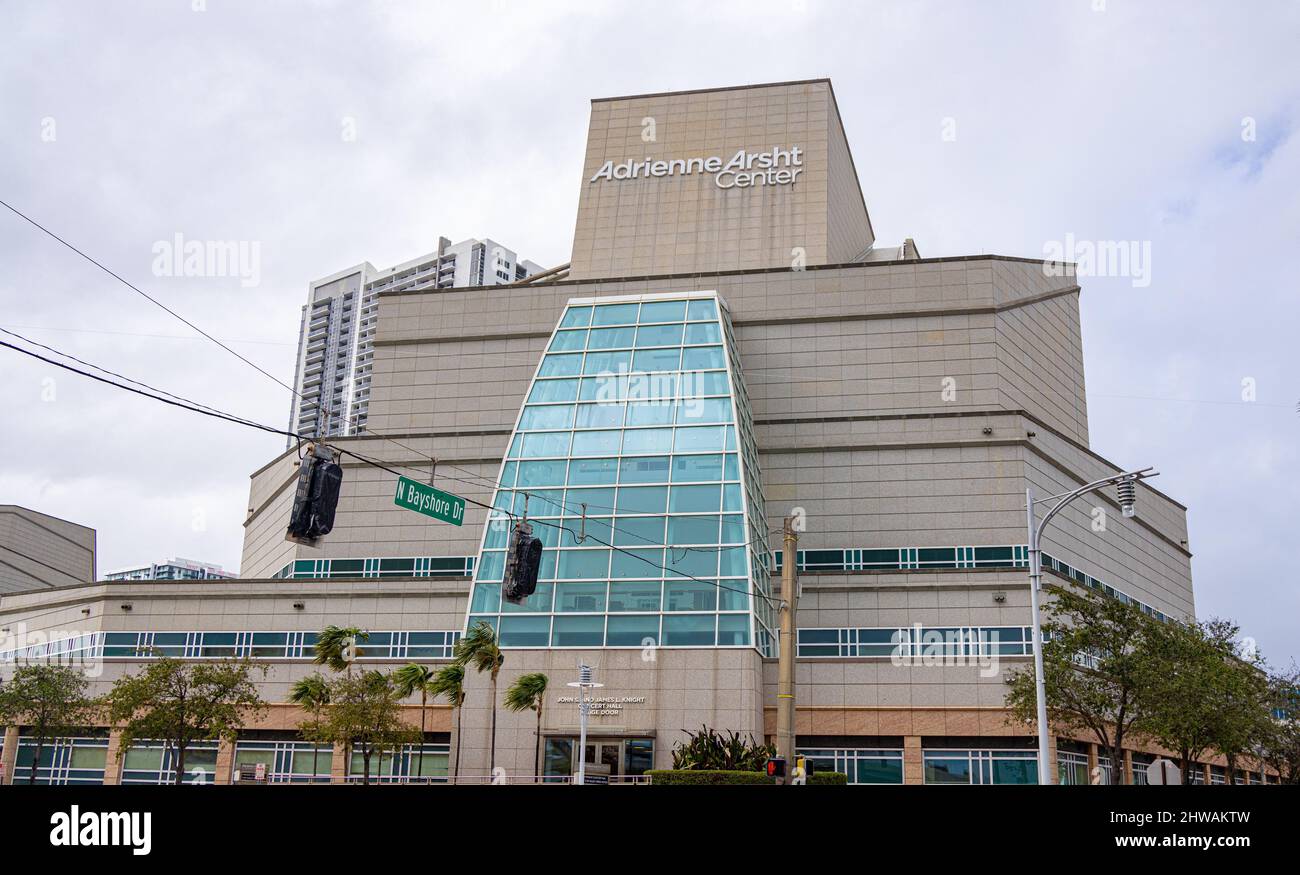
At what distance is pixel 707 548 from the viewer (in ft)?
162

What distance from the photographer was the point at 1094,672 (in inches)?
1769

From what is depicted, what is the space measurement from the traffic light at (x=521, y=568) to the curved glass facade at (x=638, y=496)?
17898 millimetres

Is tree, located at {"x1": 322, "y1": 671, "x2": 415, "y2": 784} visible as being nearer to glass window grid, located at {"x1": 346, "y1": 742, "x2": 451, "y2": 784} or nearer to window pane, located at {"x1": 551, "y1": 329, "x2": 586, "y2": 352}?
glass window grid, located at {"x1": 346, "y1": 742, "x2": 451, "y2": 784}

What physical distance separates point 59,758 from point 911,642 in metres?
44.0

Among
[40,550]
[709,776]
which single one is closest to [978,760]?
[709,776]

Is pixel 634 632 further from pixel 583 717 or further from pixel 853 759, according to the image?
pixel 853 759

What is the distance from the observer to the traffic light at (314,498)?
852 inches

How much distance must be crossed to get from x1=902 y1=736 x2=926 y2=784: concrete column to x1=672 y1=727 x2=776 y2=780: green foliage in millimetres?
11066

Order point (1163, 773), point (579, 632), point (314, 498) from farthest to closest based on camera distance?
point (579, 632) → point (1163, 773) → point (314, 498)

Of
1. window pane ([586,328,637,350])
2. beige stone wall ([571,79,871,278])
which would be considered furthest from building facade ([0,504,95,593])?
window pane ([586,328,637,350])

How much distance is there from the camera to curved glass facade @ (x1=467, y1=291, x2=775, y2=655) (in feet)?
160

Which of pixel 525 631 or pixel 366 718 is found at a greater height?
pixel 525 631
